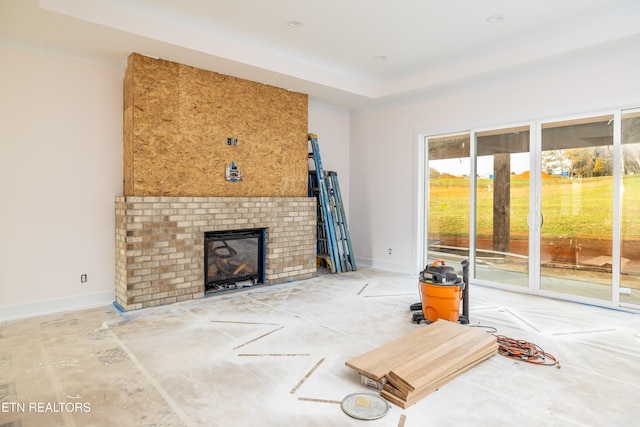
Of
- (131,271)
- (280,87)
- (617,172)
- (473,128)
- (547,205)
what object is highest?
(280,87)

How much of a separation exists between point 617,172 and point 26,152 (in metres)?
7.01

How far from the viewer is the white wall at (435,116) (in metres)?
4.55

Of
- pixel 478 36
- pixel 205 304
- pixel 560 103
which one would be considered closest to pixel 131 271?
pixel 205 304

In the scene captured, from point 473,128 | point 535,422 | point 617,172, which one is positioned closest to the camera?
point 535,422

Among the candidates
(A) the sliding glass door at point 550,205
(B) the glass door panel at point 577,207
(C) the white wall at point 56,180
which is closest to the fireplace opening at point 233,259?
(C) the white wall at point 56,180

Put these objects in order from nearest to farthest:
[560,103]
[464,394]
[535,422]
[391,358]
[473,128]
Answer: [535,422] → [464,394] → [391,358] → [560,103] → [473,128]

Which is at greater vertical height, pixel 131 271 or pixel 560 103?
pixel 560 103

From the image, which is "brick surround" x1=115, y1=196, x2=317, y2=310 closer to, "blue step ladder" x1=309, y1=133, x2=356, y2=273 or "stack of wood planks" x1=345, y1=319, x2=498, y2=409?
"blue step ladder" x1=309, y1=133, x2=356, y2=273

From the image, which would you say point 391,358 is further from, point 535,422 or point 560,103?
point 560,103

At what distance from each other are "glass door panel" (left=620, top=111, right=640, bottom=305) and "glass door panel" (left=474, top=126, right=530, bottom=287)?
108cm

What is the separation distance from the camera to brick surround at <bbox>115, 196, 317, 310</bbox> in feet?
14.7

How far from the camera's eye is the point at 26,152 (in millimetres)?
4219

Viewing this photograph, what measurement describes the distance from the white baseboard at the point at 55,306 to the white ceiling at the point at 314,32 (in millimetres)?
2941

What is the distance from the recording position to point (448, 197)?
6371 millimetres
